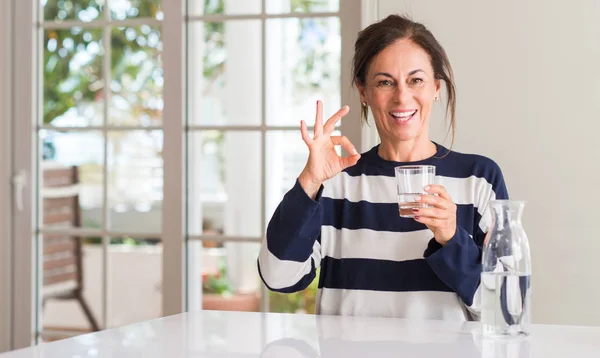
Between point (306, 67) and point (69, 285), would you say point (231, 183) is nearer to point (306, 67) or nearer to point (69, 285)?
point (306, 67)

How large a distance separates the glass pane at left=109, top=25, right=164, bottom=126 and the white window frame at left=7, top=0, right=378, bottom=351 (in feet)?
7.70

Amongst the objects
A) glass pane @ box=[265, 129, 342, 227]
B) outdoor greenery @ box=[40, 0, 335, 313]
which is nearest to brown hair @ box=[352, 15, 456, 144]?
glass pane @ box=[265, 129, 342, 227]

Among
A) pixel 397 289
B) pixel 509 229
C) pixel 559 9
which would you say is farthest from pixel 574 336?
pixel 559 9

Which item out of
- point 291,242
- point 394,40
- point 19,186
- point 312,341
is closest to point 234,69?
point 19,186

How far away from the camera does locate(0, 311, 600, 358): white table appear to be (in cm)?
122

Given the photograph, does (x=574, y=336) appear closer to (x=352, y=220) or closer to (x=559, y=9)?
(x=352, y=220)

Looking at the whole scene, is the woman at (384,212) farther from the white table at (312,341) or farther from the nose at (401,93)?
the white table at (312,341)

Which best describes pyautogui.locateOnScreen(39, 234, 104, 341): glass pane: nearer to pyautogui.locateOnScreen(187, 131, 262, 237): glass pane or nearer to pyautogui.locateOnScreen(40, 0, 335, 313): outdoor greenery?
pyautogui.locateOnScreen(40, 0, 335, 313): outdoor greenery

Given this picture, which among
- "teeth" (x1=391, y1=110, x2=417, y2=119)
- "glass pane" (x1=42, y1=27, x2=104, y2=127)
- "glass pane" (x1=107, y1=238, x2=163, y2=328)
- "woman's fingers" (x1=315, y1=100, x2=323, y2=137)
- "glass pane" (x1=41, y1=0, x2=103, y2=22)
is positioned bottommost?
"glass pane" (x1=107, y1=238, x2=163, y2=328)

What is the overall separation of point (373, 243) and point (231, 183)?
3881 millimetres

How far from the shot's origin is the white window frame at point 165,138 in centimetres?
284

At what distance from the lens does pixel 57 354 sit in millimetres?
1231

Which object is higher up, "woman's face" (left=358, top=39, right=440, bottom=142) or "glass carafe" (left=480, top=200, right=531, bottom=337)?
"woman's face" (left=358, top=39, right=440, bottom=142)

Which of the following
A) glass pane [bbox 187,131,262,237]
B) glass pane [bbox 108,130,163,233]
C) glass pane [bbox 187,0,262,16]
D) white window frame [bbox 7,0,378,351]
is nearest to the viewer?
white window frame [bbox 7,0,378,351]
